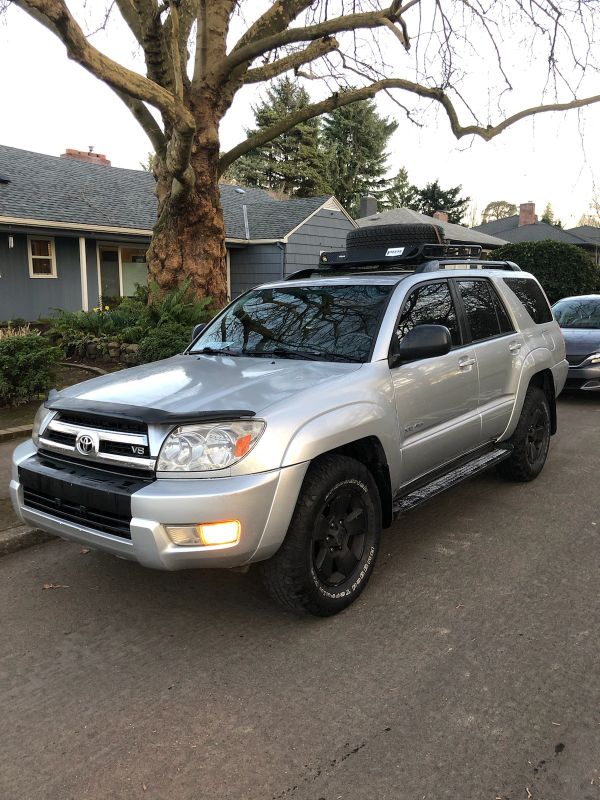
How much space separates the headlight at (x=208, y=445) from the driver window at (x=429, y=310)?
4.63 feet

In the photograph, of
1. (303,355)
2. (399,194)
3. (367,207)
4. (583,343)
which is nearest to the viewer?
(303,355)

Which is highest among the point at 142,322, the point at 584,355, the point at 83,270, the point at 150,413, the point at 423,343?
the point at 83,270

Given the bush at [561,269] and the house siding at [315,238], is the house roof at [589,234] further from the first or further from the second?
the house siding at [315,238]

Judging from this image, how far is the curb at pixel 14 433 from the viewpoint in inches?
273

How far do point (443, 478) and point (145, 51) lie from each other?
7601 mm

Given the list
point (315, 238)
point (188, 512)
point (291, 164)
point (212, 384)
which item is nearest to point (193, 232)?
point (212, 384)

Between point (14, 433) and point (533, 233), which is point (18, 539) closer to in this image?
point (14, 433)

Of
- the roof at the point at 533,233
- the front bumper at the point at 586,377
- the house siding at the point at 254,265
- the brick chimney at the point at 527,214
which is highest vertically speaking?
the brick chimney at the point at 527,214

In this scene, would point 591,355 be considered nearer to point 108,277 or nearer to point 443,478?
point 443,478

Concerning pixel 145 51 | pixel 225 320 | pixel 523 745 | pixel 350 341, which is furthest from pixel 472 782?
pixel 145 51

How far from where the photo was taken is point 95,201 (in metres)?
18.4

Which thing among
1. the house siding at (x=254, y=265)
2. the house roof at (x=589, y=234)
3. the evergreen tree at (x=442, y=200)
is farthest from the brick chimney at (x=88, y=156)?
the evergreen tree at (x=442, y=200)

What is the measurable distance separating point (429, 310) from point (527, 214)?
41.5m

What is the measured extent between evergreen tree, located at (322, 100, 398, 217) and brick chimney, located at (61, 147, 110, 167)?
70.4ft
